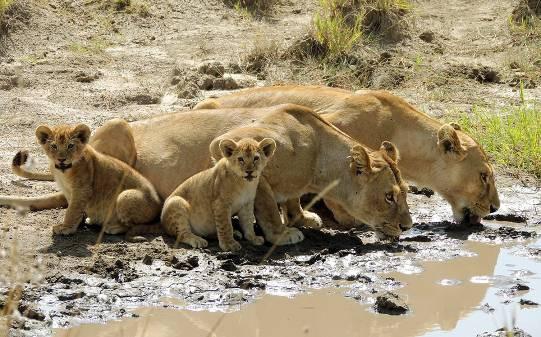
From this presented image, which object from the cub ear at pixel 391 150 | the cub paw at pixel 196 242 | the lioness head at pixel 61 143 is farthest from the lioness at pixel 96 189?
the cub ear at pixel 391 150

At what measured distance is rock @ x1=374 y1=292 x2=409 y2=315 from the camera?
29.0ft

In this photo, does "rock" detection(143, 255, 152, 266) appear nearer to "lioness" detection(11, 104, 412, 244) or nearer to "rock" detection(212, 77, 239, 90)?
"lioness" detection(11, 104, 412, 244)

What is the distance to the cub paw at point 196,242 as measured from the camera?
32.0 feet

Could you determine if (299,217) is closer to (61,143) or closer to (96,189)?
(96,189)

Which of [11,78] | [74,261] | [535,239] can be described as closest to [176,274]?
[74,261]

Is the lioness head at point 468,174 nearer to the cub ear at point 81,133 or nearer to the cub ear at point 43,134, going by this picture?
the cub ear at point 81,133

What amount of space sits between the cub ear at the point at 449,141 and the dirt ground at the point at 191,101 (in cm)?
69

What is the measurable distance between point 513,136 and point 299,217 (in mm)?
3326

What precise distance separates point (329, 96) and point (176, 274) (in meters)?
2.95

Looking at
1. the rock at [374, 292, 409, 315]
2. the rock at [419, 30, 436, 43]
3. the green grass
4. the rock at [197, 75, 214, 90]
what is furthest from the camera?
the rock at [419, 30, 436, 43]

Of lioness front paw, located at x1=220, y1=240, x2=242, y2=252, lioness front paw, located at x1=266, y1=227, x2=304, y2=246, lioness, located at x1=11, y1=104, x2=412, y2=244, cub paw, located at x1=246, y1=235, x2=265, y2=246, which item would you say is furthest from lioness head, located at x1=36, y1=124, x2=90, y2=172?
lioness front paw, located at x1=266, y1=227, x2=304, y2=246

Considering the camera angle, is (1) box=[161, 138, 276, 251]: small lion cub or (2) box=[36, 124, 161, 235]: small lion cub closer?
(1) box=[161, 138, 276, 251]: small lion cub

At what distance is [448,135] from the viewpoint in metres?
11.1

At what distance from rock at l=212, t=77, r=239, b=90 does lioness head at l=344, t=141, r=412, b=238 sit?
4.37 meters
